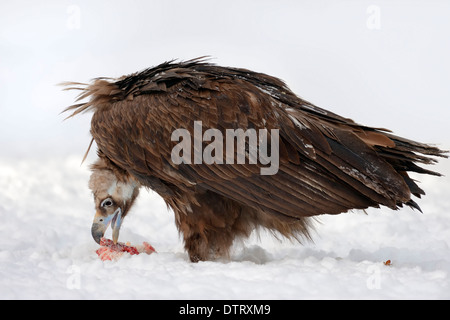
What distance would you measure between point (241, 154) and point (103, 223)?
1.84 meters

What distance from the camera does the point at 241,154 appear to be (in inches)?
206

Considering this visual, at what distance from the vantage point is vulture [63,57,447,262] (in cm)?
514

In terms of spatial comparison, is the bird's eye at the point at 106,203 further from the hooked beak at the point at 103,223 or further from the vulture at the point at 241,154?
the vulture at the point at 241,154

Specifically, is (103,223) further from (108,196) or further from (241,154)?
(241,154)

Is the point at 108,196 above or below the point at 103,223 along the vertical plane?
above

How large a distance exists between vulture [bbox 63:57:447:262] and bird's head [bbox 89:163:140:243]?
1.25ft

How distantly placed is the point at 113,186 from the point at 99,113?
0.80 metres

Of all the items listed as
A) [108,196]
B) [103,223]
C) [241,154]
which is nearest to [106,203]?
[108,196]

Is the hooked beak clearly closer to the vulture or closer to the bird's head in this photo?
the bird's head

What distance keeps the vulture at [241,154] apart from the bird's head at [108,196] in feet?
1.25

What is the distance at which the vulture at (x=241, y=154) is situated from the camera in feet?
16.9

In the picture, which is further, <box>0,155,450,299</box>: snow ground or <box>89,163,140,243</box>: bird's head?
<box>89,163,140,243</box>: bird's head

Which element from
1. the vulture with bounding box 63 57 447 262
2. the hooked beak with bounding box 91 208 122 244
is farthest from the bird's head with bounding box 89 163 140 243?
the vulture with bounding box 63 57 447 262
